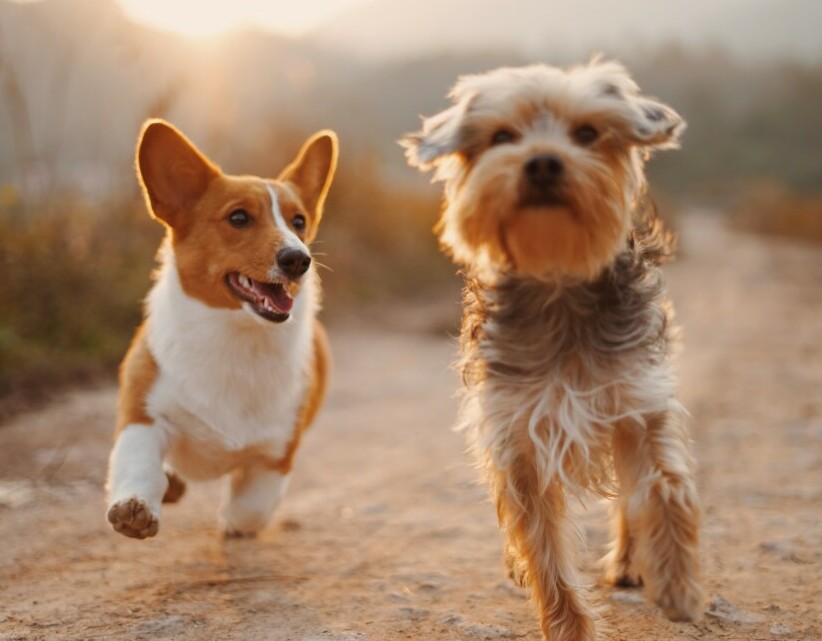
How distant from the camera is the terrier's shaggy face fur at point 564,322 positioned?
3203mm

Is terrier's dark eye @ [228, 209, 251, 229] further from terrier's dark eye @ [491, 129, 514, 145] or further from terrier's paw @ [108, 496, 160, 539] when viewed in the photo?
terrier's dark eye @ [491, 129, 514, 145]

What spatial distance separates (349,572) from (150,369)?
4.32ft

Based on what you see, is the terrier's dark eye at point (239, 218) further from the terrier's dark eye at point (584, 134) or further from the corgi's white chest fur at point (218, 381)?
the terrier's dark eye at point (584, 134)

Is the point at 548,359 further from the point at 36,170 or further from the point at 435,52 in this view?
the point at 435,52

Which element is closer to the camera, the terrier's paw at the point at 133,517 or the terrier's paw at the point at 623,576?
the terrier's paw at the point at 133,517

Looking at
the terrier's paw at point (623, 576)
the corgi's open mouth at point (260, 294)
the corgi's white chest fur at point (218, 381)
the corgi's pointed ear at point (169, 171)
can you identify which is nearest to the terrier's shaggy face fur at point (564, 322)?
the terrier's paw at point (623, 576)

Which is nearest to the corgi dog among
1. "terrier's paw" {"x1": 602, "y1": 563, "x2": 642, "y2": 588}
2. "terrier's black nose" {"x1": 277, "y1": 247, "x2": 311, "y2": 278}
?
"terrier's black nose" {"x1": 277, "y1": 247, "x2": 311, "y2": 278}

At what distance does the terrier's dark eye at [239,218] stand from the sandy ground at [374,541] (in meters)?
1.57

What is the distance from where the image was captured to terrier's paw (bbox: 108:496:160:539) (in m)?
3.72

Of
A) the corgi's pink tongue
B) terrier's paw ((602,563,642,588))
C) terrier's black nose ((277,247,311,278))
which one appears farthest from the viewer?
the corgi's pink tongue

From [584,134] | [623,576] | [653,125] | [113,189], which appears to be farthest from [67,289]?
[653,125]

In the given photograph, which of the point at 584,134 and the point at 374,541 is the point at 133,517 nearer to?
the point at 374,541

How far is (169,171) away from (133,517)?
1.71 meters

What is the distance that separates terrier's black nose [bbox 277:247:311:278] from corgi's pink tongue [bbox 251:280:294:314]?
0.51 feet
